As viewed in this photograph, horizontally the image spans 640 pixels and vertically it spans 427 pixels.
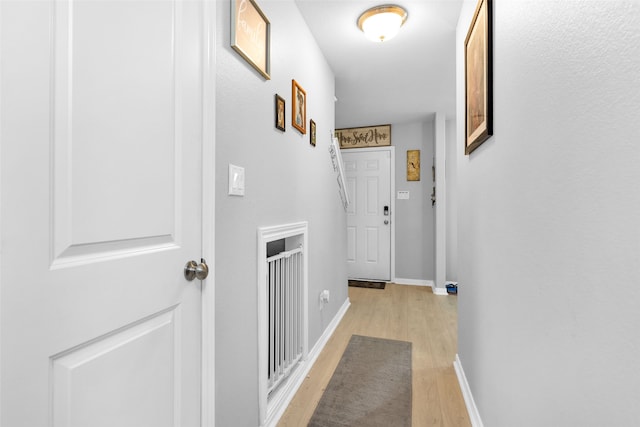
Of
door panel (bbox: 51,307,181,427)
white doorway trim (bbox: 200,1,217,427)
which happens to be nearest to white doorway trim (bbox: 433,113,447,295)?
white doorway trim (bbox: 200,1,217,427)

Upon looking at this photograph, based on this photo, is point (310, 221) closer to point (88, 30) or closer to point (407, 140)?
point (88, 30)

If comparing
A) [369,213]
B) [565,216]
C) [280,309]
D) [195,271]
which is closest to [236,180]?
[195,271]

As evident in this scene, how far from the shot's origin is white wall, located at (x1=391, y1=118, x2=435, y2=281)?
4449mm

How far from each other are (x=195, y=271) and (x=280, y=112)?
3.27 feet

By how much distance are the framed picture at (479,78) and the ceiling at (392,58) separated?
557 millimetres

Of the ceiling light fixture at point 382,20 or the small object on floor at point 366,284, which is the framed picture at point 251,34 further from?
the small object on floor at point 366,284

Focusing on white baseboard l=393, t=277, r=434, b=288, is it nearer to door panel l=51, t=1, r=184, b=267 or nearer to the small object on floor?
the small object on floor

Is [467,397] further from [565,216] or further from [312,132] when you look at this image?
[312,132]

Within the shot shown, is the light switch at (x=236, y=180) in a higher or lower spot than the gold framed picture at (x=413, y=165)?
lower

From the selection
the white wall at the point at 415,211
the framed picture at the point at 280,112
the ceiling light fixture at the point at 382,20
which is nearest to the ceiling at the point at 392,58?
the ceiling light fixture at the point at 382,20

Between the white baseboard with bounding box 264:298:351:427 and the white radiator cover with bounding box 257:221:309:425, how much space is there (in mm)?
24

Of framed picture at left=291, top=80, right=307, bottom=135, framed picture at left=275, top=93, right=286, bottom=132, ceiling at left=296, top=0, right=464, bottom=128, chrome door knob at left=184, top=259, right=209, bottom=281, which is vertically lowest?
chrome door knob at left=184, top=259, right=209, bottom=281

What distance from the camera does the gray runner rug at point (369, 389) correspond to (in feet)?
5.24

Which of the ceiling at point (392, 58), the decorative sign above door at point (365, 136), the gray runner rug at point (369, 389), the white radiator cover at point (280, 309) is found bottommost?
the gray runner rug at point (369, 389)
